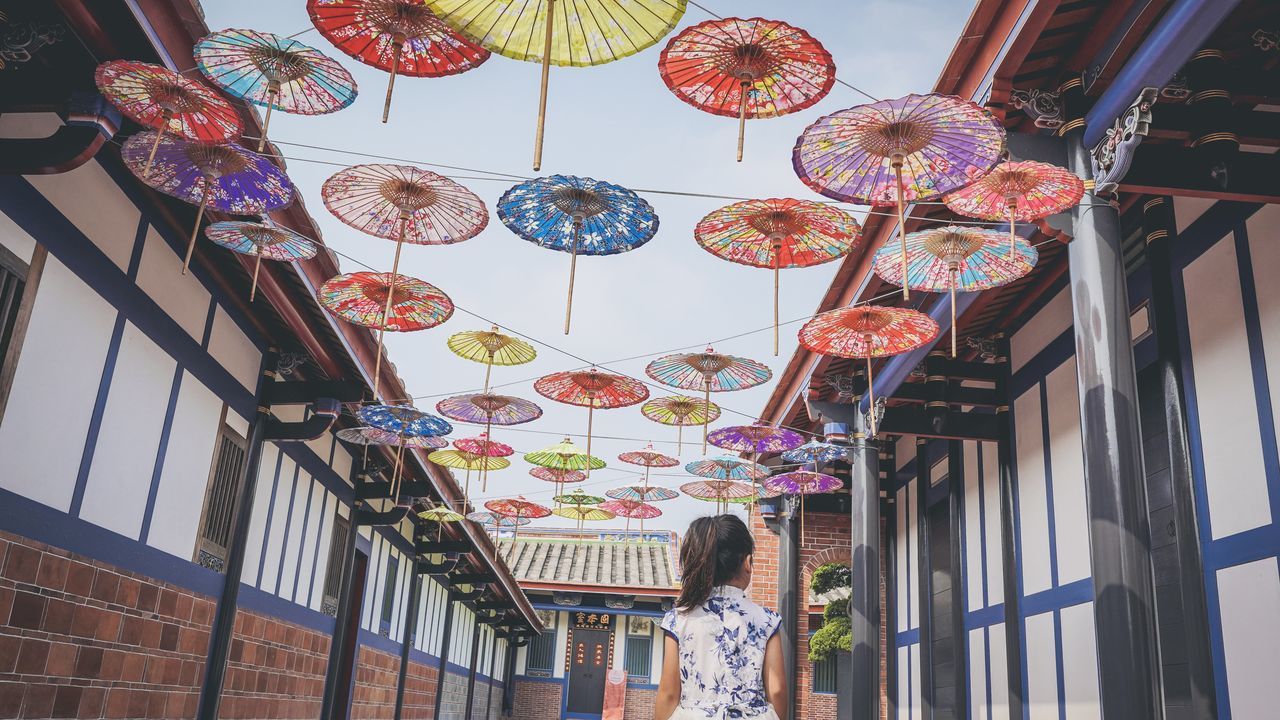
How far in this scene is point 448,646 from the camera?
17453 millimetres

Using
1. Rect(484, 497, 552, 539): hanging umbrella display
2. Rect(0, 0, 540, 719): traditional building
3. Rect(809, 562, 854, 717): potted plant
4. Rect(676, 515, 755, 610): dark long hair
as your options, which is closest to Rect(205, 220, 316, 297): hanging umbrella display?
Rect(0, 0, 540, 719): traditional building

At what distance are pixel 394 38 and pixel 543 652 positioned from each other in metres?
20.6

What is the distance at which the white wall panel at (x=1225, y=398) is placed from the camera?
4840 millimetres

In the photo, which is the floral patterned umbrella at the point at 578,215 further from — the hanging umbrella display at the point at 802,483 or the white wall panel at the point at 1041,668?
the hanging umbrella display at the point at 802,483

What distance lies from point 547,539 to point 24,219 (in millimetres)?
23676

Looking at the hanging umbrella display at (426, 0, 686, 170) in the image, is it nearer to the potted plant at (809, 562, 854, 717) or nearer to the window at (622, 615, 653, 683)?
the potted plant at (809, 562, 854, 717)

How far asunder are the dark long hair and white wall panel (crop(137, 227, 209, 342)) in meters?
4.22

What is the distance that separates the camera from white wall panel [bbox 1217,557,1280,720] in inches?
180

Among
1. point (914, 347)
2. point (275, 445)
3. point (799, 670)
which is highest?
point (914, 347)

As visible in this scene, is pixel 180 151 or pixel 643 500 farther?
pixel 643 500

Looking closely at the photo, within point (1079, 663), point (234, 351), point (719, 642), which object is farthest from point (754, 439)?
point (719, 642)

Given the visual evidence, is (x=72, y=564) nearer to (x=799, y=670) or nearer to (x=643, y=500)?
(x=643, y=500)

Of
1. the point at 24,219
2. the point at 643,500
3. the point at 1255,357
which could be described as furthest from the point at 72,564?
the point at 643,500

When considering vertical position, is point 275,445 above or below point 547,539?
below
